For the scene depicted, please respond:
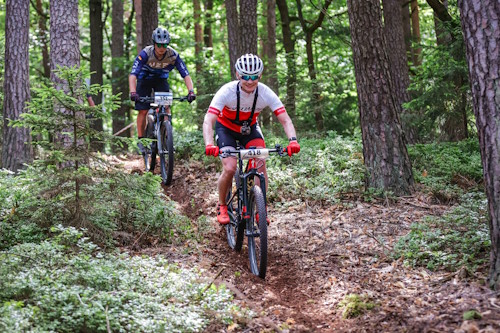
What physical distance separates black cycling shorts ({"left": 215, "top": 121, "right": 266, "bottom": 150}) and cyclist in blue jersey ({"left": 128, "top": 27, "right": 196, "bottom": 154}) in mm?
3031

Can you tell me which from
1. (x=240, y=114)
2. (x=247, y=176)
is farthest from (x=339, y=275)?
(x=240, y=114)

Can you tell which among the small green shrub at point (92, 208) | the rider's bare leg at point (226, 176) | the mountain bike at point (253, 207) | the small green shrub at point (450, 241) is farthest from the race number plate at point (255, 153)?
the small green shrub at point (450, 241)

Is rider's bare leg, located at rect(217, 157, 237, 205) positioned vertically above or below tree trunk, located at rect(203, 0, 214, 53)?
below

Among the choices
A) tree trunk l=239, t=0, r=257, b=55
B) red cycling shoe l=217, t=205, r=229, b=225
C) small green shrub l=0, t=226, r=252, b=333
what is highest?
tree trunk l=239, t=0, r=257, b=55

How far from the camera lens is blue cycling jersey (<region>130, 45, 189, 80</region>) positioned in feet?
32.7

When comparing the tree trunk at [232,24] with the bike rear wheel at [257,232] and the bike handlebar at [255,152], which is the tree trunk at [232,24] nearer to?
the bike handlebar at [255,152]

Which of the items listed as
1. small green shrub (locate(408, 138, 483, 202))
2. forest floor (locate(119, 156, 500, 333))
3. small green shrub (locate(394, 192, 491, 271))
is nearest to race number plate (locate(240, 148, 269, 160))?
forest floor (locate(119, 156, 500, 333))

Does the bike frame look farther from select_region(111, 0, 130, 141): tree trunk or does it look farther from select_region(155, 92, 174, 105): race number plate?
select_region(111, 0, 130, 141): tree trunk

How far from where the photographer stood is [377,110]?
827cm

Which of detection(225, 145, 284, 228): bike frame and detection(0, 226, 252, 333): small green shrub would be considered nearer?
detection(0, 226, 252, 333): small green shrub

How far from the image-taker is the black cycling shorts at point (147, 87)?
10.5 m

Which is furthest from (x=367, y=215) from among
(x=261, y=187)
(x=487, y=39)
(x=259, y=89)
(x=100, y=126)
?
(x=100, y=126)

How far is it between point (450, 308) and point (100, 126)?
45.6 ft

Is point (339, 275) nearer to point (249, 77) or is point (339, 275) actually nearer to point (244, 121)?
point (244, 121)
